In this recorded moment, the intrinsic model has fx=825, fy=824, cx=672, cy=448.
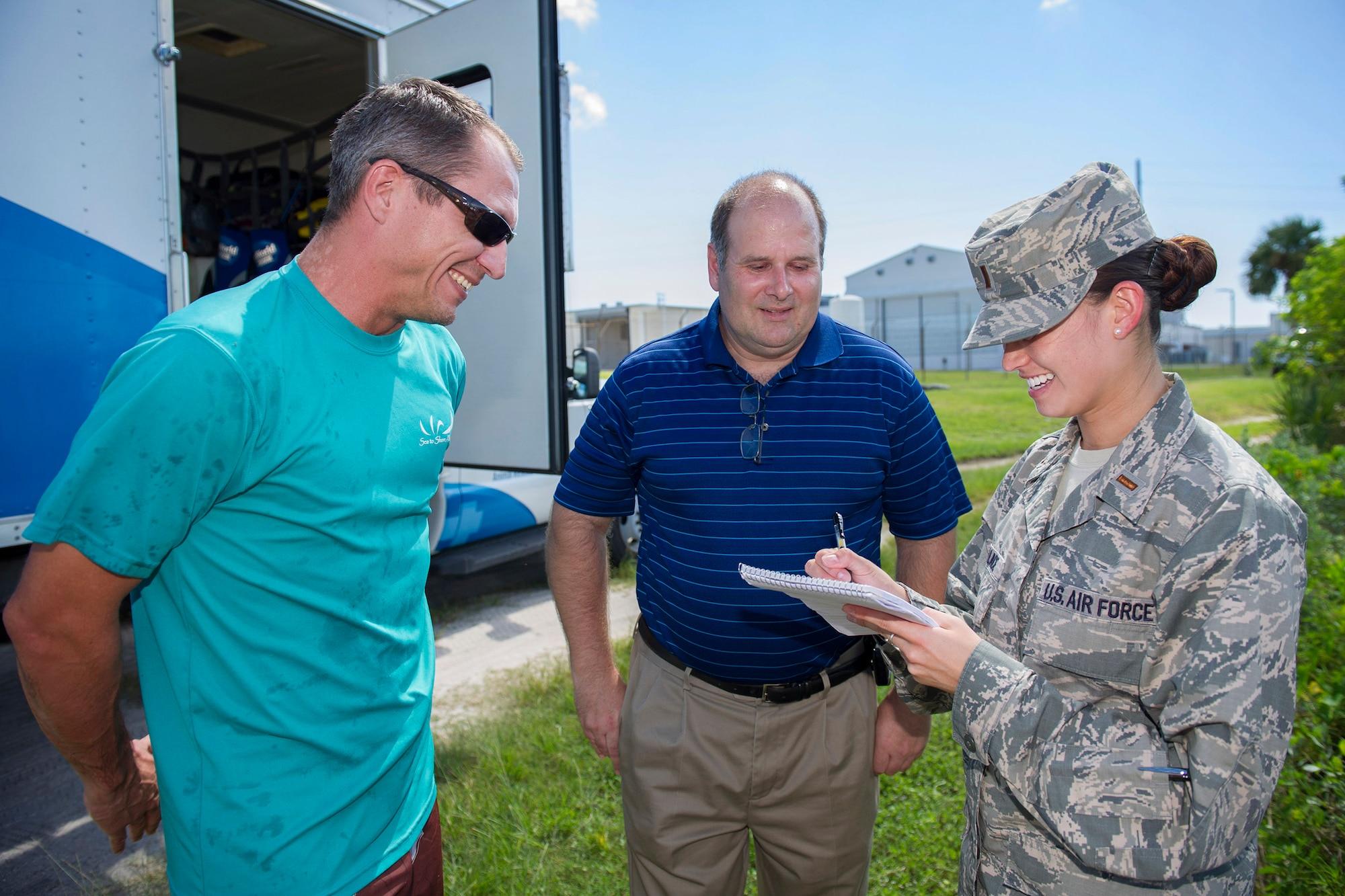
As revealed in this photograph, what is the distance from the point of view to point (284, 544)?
146 centimetres

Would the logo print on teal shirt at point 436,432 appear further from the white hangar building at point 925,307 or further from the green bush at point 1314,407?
the white hangar building at point 925,307

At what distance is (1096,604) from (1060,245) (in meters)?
0.61

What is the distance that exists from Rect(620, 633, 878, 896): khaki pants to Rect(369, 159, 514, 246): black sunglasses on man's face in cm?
121

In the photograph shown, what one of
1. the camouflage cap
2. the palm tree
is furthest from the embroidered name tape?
the palm tree

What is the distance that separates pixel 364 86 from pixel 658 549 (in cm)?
488

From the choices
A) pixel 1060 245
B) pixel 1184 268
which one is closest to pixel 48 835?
pixel 1060 245

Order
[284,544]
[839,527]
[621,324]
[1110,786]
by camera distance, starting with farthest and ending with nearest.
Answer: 1. [621,324]
2. [839,527]
3. [284,544]
4. [1110,786]

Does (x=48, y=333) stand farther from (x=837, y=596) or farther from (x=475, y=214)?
(x=837, y=596)

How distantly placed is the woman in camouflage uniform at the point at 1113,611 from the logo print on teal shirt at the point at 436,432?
0.92 metres

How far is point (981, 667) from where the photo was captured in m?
1.32

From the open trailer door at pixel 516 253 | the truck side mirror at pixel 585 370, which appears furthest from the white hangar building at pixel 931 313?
the open trailer door at pixel 516 253

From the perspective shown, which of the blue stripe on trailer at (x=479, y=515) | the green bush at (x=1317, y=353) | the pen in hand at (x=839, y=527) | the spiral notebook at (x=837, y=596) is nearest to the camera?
the spiral notebook at (x=837, y=596)

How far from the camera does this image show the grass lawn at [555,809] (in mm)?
2730

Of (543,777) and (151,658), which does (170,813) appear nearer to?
(151,658)
